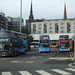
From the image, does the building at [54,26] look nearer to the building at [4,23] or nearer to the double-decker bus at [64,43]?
the building at [4,23]

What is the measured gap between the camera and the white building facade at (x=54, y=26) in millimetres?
105287

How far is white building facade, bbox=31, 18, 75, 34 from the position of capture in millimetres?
105287

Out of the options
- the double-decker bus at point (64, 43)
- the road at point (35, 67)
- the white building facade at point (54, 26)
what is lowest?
the road at point (35, 67)

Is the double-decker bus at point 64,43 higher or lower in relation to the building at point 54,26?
lower

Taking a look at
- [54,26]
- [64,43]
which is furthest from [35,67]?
[54,26]

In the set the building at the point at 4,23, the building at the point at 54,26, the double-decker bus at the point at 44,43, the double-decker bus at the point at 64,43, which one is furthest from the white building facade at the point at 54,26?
the double-decker bus at the point at 44,43

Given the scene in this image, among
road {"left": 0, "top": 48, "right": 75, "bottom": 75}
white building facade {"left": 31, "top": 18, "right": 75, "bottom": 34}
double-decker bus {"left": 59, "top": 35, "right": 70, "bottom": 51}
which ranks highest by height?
white building facade {"left": 31, "top": 18, "right": 75, "bottom": 34}

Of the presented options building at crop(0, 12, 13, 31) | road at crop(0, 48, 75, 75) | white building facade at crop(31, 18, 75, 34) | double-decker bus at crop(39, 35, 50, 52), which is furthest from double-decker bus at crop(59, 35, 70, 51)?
white building facade at crop(31, 18, 75, 34)

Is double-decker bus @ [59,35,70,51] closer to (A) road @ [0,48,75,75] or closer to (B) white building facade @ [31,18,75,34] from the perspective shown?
(A) road @ [0,48,75,75]

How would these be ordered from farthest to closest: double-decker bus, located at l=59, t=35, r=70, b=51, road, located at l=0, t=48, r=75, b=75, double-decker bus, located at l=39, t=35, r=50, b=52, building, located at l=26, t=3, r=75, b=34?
building, located at l=26, t=3, r=75, b=34, double-decker bus, located at l=59, t=35, r=70, b=51, double-decker bus, located at l=39, t=35, r=50, b=52, road, located at l=0, t=48, r=75, b=75

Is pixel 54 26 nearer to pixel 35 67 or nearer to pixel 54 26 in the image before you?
pixel 54 26

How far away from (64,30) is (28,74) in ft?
324

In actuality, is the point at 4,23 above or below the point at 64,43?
above

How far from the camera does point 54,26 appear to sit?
10869 centimetres
